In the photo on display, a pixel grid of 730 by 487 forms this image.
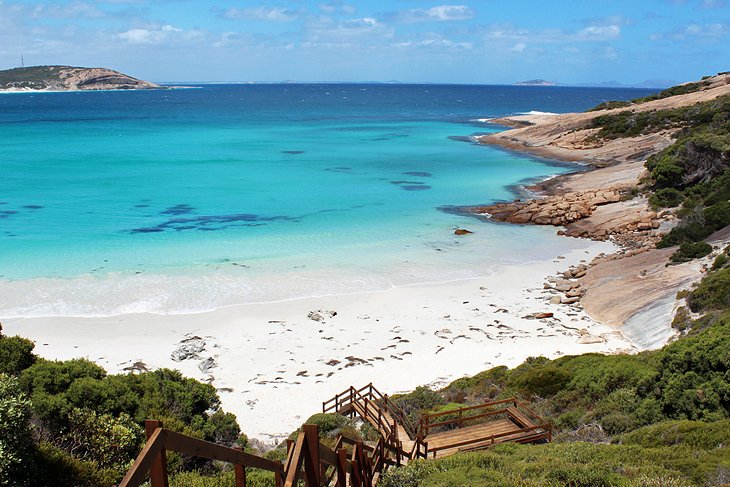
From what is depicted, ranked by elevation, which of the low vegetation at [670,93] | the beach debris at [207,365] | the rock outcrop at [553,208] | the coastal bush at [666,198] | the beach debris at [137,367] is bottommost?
the beach debris at [207,365]

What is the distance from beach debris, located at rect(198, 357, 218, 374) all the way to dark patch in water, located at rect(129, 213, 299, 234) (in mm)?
16739

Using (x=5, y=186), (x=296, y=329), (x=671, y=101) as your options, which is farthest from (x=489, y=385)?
(x=671, y=101)

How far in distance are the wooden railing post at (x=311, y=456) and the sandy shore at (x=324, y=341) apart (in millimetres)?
10892

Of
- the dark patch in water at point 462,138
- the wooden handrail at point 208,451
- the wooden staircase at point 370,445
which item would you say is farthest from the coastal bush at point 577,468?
the dark patch in water at point 462,138

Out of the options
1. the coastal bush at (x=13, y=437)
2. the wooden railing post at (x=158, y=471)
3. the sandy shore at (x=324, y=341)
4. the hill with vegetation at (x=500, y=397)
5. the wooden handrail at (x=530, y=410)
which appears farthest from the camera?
the sandy shore at (x=324, y=341)

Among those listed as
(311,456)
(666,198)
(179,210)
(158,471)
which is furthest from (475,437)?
(179,210)

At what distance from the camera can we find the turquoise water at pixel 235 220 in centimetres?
2608

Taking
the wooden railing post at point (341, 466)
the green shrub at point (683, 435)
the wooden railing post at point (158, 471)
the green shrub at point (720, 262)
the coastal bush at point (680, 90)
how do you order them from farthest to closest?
the coastal bush at point (680, 90), the green shrub at point (720, 262), the green shrub at point (683, 435), the wooden railing post at point (341, 466), the wooden railing post at point (158, 471)

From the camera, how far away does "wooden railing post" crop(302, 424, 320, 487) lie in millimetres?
4812

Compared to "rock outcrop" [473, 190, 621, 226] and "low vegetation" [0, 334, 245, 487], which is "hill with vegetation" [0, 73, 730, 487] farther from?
"rock outcrop" [473, 190, 621, 226]

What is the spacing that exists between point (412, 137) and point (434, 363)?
6831cm

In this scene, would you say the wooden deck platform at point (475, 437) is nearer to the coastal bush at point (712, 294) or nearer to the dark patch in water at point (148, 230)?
the coastal bush at point (712, 294)

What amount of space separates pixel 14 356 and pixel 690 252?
2550 centimetres

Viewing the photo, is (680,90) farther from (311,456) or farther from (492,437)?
(311,456)
